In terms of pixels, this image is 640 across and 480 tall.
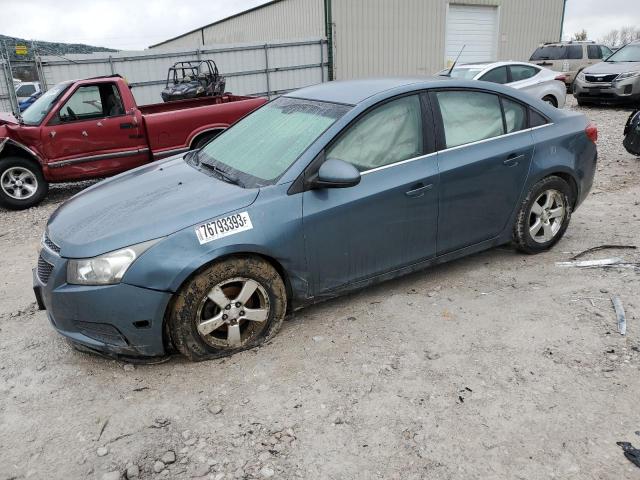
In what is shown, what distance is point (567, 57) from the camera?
693 inches

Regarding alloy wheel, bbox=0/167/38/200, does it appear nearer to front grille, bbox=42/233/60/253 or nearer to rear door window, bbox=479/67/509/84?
front grille, bbox=42/233/60/253

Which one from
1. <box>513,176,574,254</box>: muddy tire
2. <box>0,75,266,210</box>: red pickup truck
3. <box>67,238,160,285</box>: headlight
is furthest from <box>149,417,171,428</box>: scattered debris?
<box>0,75,266,210</box>: red pickup truck

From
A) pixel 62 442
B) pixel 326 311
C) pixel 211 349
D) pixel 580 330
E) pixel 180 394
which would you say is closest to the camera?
pixel 62 442

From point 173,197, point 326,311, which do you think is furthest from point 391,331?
point 173,197

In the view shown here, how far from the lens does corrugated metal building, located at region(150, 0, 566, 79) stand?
58.6ft

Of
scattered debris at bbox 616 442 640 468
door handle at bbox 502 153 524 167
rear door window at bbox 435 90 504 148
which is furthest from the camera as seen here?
door handle at bbox 502 153 524 167

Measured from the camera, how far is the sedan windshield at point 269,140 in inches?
135

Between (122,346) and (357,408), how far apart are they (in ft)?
4.54

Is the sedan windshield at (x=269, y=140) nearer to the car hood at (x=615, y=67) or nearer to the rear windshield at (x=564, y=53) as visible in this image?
the car hood at (x=615, y=67)

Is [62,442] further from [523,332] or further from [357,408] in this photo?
[523,332]

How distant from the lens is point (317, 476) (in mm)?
2350

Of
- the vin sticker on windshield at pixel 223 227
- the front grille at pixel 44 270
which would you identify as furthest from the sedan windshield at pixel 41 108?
the vin sticker on windshield at pixel 223 227

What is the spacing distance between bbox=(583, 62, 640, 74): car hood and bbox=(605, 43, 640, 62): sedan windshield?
0.39 m

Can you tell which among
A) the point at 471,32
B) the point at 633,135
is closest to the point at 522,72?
the point at 633,135
